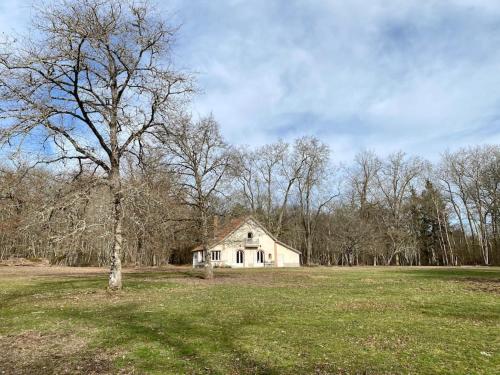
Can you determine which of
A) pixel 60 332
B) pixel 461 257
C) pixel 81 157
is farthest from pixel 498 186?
pixel 60 332

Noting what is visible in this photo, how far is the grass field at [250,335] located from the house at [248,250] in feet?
131

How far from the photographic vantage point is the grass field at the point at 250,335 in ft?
23.7

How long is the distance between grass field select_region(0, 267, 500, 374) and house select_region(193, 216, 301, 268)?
39855 millimetres

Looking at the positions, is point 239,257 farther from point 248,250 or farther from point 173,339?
point 173,339

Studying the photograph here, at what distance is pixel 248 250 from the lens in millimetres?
57562

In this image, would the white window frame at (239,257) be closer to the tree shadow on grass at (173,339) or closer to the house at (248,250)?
the house at (248,250)

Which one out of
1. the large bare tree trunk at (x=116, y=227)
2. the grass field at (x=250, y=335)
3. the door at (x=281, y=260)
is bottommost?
the grass field at (x=250, y=335)

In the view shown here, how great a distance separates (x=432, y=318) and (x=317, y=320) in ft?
11.1

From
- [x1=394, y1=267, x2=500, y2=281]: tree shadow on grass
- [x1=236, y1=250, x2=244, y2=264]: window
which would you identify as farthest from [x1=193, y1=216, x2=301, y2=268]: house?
[x1=394, y1=267, x2=500, y2=281]: tree shadow on grass

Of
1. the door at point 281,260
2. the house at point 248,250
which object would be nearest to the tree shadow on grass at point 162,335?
the house at point 248,250

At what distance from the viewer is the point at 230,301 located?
52.2 ft

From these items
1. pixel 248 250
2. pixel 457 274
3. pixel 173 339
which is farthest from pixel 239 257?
pixel 173 339

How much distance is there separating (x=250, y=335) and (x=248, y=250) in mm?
48237

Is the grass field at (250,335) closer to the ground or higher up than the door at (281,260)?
closer to the ground
